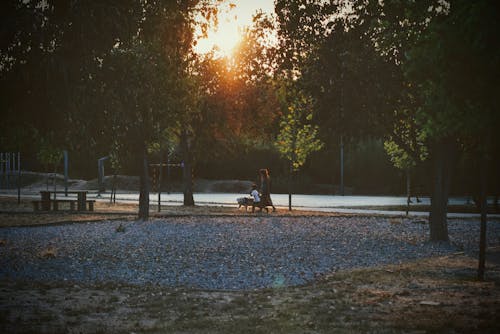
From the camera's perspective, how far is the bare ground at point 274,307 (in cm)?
706

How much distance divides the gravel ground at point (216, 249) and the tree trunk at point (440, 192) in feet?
1.45

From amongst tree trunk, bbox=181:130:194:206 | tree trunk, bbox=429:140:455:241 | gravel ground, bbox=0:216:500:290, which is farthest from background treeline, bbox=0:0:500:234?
tree trunk, bbox=181:130:194:206

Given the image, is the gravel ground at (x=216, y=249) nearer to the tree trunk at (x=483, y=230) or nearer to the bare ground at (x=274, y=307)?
the bare ground at (x=274, y=307)

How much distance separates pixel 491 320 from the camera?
723 cm

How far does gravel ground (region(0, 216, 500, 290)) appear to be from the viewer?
1125cm

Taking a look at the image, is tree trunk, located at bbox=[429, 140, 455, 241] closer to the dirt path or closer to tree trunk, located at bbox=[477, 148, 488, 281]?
tree trunk, located at bbox=[477, 148, 488, 281]

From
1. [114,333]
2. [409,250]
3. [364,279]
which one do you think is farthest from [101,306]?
[409,250]

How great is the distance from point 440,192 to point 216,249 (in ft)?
20.9

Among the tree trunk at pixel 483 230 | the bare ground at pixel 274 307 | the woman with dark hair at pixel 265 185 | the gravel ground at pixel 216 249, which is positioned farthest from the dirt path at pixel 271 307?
the woman with dark hair at pixel 265 185

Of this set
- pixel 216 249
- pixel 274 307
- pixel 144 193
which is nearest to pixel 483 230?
pixel 274 307

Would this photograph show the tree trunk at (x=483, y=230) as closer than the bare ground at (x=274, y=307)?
No

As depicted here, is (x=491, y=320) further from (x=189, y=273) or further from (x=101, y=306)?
(x=189, y=273)

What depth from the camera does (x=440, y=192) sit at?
16844 mm

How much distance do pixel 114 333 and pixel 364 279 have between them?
5.11 m
